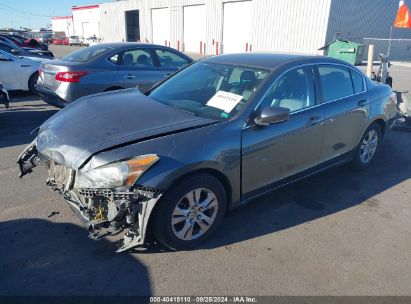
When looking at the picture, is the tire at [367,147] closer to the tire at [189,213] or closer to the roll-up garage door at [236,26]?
the tire at [189,213]

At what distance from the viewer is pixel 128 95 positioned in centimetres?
405

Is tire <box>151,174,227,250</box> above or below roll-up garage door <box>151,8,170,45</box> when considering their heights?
below

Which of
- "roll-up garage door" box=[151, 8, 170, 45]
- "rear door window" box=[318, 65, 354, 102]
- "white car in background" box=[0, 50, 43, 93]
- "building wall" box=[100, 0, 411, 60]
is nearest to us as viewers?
"rear door window" box=[318, 65, 354, 102]


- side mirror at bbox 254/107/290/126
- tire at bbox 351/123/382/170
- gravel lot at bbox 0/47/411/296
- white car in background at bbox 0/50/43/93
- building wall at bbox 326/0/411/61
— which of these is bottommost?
gravel lot at bbox 0/47/411/296

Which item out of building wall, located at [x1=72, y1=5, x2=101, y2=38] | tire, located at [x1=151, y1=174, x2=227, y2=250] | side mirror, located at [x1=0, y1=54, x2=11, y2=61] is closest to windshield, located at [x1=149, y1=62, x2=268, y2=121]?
tire, located at [x1=151, y1=174, x2=227, y2=250]

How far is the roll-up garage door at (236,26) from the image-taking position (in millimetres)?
25125

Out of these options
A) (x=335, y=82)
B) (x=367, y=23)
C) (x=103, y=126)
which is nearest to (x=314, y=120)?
(x=335, y=82)

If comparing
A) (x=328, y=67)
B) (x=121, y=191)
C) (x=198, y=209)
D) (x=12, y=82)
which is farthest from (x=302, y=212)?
(x=12, y=82)

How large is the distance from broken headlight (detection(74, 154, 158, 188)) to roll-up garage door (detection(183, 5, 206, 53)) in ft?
91.3

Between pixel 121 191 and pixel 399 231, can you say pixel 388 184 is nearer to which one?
pixel 399 231

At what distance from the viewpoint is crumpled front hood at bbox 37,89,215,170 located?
2.87 m

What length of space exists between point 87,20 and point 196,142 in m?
53.0

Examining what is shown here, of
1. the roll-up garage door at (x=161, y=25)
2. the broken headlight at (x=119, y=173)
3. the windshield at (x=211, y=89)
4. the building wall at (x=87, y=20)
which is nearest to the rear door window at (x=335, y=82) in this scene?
the windshield at (x=211, y=89)

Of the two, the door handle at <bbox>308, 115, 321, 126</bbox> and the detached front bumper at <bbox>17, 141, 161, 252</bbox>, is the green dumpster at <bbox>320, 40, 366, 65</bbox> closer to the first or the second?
the door handle at <bbox>308, 115, 321, 126</bbox>
